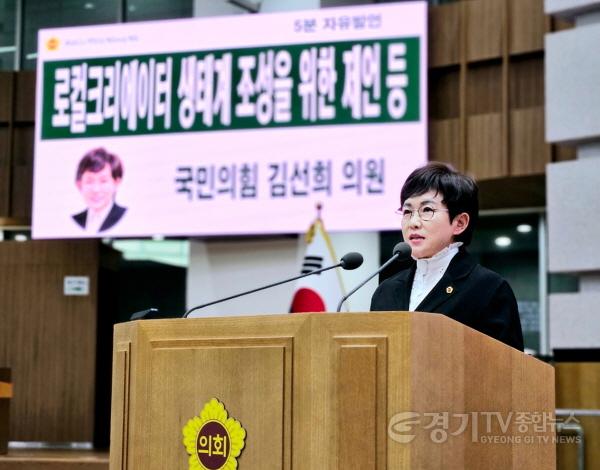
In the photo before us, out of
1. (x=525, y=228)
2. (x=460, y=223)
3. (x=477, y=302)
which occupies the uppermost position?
(x=525, y=228)

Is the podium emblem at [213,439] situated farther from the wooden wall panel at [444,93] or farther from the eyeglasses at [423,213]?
the wooden wall panel at [444,93]

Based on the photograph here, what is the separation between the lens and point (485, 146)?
350 inches

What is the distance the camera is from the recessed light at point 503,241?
973cm

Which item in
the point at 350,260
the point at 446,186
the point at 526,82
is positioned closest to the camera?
the point at 350,260

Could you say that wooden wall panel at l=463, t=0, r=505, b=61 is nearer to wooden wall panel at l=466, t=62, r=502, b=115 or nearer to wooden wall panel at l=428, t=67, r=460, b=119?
wooden wall panel at l=466, t=62, r=502, b=115

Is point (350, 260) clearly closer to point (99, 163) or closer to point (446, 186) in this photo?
point (446, 186)

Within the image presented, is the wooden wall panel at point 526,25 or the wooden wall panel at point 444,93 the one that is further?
the wooden wall panel at point 444,93

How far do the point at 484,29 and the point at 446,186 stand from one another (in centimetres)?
616

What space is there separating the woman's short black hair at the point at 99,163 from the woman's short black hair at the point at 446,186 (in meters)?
6.45

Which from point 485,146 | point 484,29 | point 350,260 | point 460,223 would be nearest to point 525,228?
point 485,146

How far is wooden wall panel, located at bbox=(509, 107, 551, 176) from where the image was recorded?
28.3 feet

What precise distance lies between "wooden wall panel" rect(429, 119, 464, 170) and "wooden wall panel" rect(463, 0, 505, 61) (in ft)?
1.84

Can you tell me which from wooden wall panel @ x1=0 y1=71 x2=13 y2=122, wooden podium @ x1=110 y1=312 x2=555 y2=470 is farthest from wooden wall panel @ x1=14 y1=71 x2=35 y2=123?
wooden podium @ x1=110 y1=312 x2=555 y2=470

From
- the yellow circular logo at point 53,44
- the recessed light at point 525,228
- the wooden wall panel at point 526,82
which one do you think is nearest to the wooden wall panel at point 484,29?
the wooden wall panel at point 526,82
